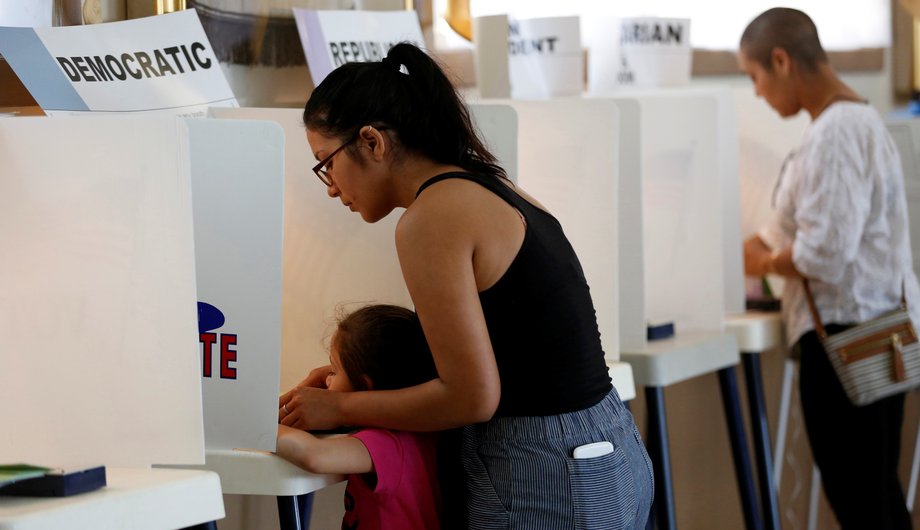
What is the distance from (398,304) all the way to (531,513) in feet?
1.09

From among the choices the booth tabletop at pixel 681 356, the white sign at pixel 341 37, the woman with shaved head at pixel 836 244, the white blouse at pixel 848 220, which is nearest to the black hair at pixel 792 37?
the woman with shaved head at pixel 836 244

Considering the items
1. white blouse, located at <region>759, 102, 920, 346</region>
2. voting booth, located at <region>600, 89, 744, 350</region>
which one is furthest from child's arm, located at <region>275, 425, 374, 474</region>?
white blouse, located at <region>759, 102, 920, 346</region>

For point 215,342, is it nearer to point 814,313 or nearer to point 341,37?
point 341,37

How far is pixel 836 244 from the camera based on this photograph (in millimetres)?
2152

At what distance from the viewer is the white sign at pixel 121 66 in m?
1.24

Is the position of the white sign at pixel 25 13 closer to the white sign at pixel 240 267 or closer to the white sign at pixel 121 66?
the white sign at pixel 121 66

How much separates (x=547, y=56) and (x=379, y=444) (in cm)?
105

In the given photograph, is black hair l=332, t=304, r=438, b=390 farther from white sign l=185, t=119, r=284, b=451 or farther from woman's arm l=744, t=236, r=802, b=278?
woman's arm l=744, t=236, r=802, b=278

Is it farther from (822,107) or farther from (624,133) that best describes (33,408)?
(822,107)

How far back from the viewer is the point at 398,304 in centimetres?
142

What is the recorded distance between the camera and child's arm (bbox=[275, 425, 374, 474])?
45.1 inches

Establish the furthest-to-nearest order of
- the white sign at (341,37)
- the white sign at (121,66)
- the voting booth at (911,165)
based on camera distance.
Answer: the voting booth at (911,165), the white sign at (341,37), the white sign at (121,66)

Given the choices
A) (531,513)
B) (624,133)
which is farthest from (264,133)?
(624,133)

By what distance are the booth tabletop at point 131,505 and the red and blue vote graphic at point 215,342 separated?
0.43 ft
